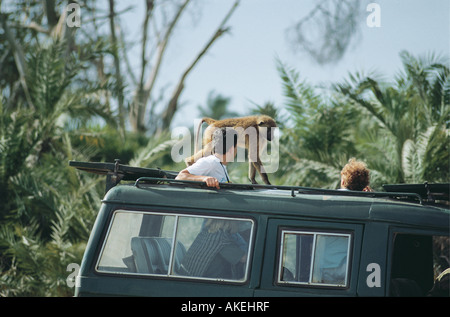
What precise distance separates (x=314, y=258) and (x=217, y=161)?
1.17 metres

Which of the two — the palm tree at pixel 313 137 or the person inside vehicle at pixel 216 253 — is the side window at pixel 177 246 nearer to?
the person inside vehicle at pixel 216 253

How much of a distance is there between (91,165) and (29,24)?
507 inches

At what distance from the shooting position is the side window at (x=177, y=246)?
4.10 metres

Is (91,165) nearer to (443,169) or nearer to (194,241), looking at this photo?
(194,241)

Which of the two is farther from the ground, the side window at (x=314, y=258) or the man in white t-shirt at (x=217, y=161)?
the man in white t-shirt at (x=217, y=161)

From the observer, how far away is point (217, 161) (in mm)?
4637

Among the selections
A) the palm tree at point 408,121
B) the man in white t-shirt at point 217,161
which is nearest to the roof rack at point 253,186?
the man in white t-shirt at point 217,161

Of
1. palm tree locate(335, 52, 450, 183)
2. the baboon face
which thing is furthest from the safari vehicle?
palm tree locate(335, 52, 450, 183)

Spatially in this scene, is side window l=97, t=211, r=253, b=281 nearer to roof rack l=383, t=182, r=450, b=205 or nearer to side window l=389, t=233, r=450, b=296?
side window l=389, t=233, r=450, b=296

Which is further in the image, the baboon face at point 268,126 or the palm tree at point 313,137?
the palm tree at point 313,137

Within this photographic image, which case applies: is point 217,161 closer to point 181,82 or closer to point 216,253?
point 216,253

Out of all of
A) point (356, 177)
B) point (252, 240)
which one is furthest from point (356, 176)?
point (252, 240)

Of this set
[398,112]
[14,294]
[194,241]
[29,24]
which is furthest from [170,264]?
[29,24]

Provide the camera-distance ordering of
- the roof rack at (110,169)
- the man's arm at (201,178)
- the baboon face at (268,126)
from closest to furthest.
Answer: the man's arm at (201,178), the roof rack at (110,169), the baboon face at (268,126)
